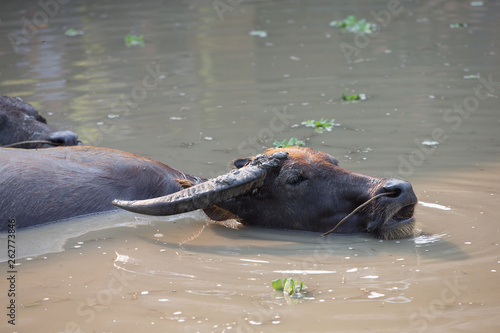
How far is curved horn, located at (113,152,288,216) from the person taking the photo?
4312 millimetres

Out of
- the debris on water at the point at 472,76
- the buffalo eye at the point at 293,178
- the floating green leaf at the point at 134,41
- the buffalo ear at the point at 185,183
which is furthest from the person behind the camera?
the floating green leaf at the point at 134,41

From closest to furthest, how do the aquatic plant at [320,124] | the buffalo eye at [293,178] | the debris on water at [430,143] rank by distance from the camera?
the buffalo eye at [293,178] < the debris on water at [430,143] < the aquatic plant at [320,124]

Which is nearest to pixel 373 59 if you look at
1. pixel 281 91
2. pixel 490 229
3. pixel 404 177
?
pixel 281 91

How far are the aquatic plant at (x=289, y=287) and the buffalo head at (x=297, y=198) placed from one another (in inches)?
37.5

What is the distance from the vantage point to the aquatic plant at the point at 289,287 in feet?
11.6

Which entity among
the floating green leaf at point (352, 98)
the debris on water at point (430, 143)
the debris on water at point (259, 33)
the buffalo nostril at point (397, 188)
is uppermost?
the debris on water at point (259, 33)

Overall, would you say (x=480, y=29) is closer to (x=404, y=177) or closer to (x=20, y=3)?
(x=404, y=177)

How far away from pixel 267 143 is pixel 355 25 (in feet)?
22.5

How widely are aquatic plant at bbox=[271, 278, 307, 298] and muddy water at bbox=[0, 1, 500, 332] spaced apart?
1.9 inches

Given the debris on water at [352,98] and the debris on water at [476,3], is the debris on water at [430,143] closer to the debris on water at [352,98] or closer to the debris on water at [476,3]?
the debris on water at [352,98]

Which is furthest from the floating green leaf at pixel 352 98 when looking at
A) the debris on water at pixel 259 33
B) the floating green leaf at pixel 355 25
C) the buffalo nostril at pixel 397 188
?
the debris on water at pixel 259 33

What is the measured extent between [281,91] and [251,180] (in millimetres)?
4865

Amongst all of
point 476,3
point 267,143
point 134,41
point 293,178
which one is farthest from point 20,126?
point 476,3

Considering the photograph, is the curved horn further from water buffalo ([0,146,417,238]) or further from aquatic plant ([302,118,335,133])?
aquatic plant ([302,118,335,133])
